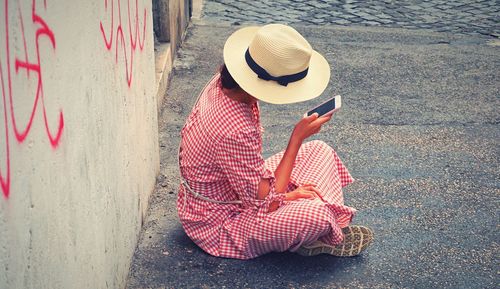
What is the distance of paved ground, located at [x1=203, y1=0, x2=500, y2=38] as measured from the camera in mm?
8234

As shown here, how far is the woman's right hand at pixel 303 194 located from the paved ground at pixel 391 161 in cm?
34

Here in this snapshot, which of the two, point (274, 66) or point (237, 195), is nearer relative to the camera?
point (274, 66)

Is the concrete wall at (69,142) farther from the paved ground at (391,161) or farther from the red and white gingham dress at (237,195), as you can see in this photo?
the paved ground at (391,161)

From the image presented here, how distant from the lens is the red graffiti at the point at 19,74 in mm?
1797

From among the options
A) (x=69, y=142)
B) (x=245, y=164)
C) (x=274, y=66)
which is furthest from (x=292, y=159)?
(x=69, y=142)

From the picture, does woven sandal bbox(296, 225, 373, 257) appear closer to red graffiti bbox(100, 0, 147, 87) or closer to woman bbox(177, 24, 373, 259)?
woman bbox(177, 24, 373, 259)

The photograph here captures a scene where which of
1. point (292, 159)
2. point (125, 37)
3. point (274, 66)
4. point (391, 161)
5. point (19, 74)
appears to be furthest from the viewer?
point (391, 161)

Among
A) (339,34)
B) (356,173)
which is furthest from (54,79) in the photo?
(339,34)

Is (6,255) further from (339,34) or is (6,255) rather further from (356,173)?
(339,34)

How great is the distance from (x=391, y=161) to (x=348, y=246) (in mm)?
1332

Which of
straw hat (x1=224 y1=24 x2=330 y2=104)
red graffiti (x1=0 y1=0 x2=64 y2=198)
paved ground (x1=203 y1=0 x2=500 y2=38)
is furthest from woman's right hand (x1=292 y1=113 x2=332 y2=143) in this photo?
paved ground (x1=203 y1=0 x2=500 y2=38)

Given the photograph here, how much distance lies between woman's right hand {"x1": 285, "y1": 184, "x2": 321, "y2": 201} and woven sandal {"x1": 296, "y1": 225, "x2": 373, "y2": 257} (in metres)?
0.25

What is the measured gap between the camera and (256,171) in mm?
3371

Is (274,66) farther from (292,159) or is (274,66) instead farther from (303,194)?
(303,194)
